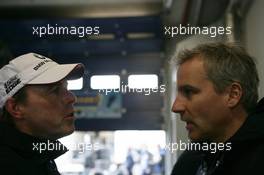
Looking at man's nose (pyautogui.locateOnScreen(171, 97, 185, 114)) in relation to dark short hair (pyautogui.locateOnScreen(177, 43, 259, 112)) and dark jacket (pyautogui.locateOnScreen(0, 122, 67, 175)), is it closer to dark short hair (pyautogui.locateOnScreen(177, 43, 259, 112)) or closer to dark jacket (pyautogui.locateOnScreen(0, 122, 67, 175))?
dark short hair (pyautogui.locateOnScreen(177, 43, 259, 112))

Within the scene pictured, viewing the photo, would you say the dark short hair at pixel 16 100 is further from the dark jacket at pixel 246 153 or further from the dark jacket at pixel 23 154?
the dark jacket at pixel 246 153

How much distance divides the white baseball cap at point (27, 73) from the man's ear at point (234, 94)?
0.35 m

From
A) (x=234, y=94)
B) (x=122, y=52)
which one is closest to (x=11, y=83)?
(x=234, y=94)

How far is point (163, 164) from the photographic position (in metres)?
1.73

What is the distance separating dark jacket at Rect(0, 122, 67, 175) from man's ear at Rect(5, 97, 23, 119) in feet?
0.11

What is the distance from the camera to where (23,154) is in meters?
0.71

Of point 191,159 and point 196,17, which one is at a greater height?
point 196,17

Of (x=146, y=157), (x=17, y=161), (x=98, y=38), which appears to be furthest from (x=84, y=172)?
(x=17, y=161)

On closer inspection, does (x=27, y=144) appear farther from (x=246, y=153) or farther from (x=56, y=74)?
(x=246, y=153)

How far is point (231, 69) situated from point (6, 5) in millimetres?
1380

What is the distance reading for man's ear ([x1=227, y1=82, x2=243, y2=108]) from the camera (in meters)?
0.71

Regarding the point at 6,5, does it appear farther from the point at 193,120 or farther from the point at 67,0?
the point at 193,120

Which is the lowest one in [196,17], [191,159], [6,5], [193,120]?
[191,159]

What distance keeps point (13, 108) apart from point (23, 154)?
11 centimetres
